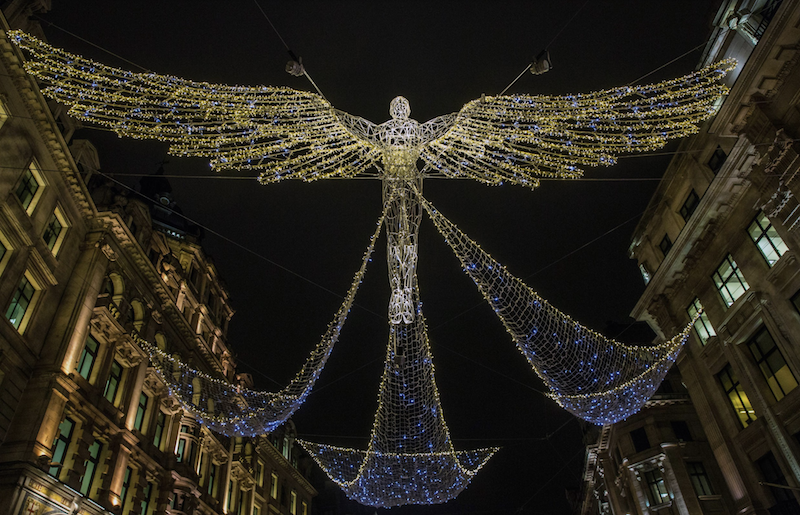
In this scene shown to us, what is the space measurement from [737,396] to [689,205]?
265 inches

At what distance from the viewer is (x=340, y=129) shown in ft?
32.6

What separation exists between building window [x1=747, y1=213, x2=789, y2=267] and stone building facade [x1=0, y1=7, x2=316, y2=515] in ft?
67.2

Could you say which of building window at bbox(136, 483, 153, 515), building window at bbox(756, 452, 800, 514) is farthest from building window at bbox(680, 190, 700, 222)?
building window at bbox(136, 483, 153, 515)

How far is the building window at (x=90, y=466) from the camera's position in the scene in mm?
16561

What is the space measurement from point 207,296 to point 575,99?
26.1m

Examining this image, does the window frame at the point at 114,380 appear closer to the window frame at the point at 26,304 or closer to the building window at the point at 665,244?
the window frame at the point at 26,304

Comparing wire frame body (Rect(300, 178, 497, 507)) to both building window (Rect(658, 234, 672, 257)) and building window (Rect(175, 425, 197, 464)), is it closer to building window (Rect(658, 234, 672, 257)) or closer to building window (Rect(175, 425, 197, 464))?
building window (Rect(175, 425, 197, 464))

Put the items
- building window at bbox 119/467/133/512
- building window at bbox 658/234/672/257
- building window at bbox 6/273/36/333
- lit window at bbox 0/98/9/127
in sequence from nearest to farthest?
lit window at bbox 0/98/9/127
building window at bbox 6/273/36/333
building window at bbox 119/467/133/512
building window at bbox 658/234/672/257

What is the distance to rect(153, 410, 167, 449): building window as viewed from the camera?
71.1 feet

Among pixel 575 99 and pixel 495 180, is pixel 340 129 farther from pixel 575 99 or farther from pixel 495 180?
pixel 575 99

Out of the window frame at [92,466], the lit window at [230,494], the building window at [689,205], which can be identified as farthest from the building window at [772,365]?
the lit window at [230,494]

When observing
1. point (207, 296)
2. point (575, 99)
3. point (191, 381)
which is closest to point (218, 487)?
point (191, 381)

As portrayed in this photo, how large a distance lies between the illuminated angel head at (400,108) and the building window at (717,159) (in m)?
12.3

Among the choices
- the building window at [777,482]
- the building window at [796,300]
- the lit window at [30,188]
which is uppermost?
the lit window at [30,188]
